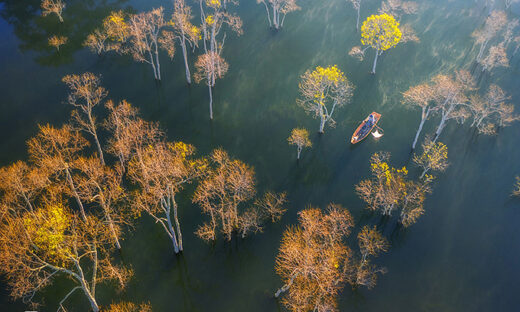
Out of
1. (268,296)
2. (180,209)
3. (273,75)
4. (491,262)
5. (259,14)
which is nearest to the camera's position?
(268,296)

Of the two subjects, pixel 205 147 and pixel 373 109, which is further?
pixel 373 109

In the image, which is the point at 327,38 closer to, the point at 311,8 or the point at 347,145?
the point at 311,8

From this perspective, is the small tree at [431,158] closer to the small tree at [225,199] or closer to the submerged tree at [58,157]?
the small tree at [225,199]

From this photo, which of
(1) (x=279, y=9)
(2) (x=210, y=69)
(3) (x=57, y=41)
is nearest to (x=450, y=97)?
(2) (x=210, y=69)

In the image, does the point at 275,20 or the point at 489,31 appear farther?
the point at 275,20

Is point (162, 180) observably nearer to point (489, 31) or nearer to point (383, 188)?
point (383, 188)

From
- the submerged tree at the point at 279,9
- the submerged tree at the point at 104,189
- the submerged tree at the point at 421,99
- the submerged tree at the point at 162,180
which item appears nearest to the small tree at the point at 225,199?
the submerged tree at the point at 162,180

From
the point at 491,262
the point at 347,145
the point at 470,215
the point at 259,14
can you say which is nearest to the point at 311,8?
the point at 259,14
